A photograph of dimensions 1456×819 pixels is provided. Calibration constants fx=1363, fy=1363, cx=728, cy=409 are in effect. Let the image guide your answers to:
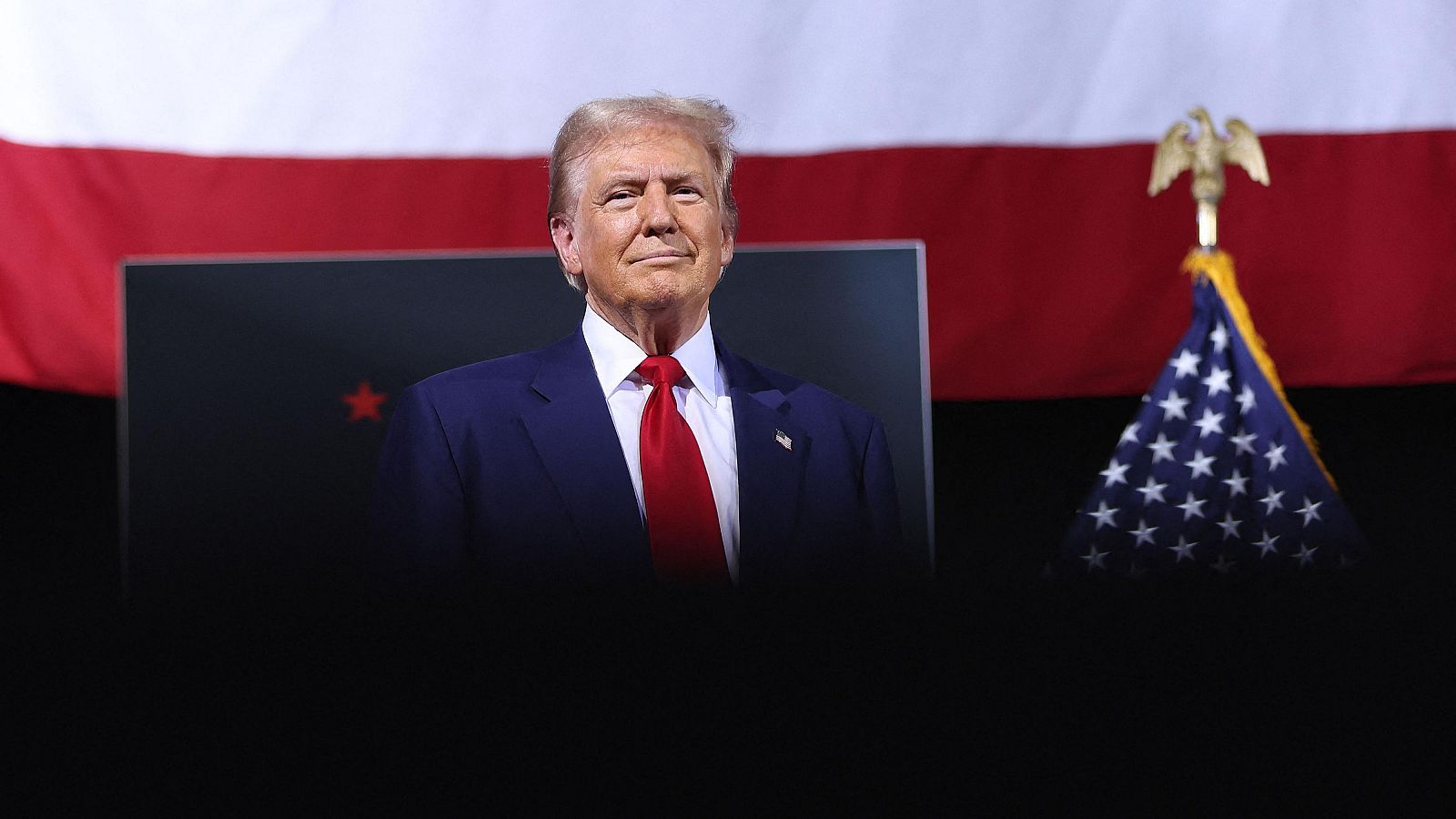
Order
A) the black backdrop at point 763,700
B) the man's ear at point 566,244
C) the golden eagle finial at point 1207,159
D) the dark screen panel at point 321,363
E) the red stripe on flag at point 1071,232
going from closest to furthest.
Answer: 1. the black backdrop at point 763,700
2. the man's ear at point 566,244
3. the dark screen panel at point 321,363
4. the golden eagle finial at point 1207,159
5. the red stripe on flag at point 1071,232

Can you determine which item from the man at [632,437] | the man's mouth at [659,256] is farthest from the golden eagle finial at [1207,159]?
the man's mouth at [659,256]

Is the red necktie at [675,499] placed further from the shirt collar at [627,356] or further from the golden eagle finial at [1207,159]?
the golden eagle finial at [1207,159]

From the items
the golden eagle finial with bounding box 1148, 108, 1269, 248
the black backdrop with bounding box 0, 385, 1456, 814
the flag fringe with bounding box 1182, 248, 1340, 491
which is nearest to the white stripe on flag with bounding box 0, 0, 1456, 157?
the golden eagle finial with bounding box 1148, 108, 1269, 248

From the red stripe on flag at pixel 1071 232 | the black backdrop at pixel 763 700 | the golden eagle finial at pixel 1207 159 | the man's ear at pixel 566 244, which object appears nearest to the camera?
the black backdrop at pixel 763 700

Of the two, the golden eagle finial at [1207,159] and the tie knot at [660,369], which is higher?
the golden eagle finial at [1207,159]

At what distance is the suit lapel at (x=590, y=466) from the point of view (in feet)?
4.40

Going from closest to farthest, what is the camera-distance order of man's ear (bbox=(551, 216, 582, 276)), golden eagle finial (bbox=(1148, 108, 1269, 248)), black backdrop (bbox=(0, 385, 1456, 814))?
black backdrop (bbox=(0, 385, 1456, 814)) → man's ear (bbox=(551, 216, 582, 276)) → golden eagle finial (bbox=(1148, 108, 1269, 248))

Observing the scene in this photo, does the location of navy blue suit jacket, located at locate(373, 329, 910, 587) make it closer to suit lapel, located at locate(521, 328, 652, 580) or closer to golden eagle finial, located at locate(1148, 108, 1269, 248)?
suit lapel, located at locate(521, 328, 652, 580)

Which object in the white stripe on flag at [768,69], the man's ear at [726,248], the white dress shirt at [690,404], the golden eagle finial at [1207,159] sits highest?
the white stripe on flag at [768,69]

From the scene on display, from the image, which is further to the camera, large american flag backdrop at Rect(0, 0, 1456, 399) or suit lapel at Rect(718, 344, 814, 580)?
large american flag backdrop at Rect(0, 0, 1456, 399)

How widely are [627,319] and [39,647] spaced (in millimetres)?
954

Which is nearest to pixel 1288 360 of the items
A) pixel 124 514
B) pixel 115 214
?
pixel 124 514

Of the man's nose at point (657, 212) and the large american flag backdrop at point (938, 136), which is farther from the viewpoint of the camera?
the large american flag backdrop at point (938, 136)

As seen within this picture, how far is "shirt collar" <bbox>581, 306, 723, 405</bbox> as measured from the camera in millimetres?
1439
